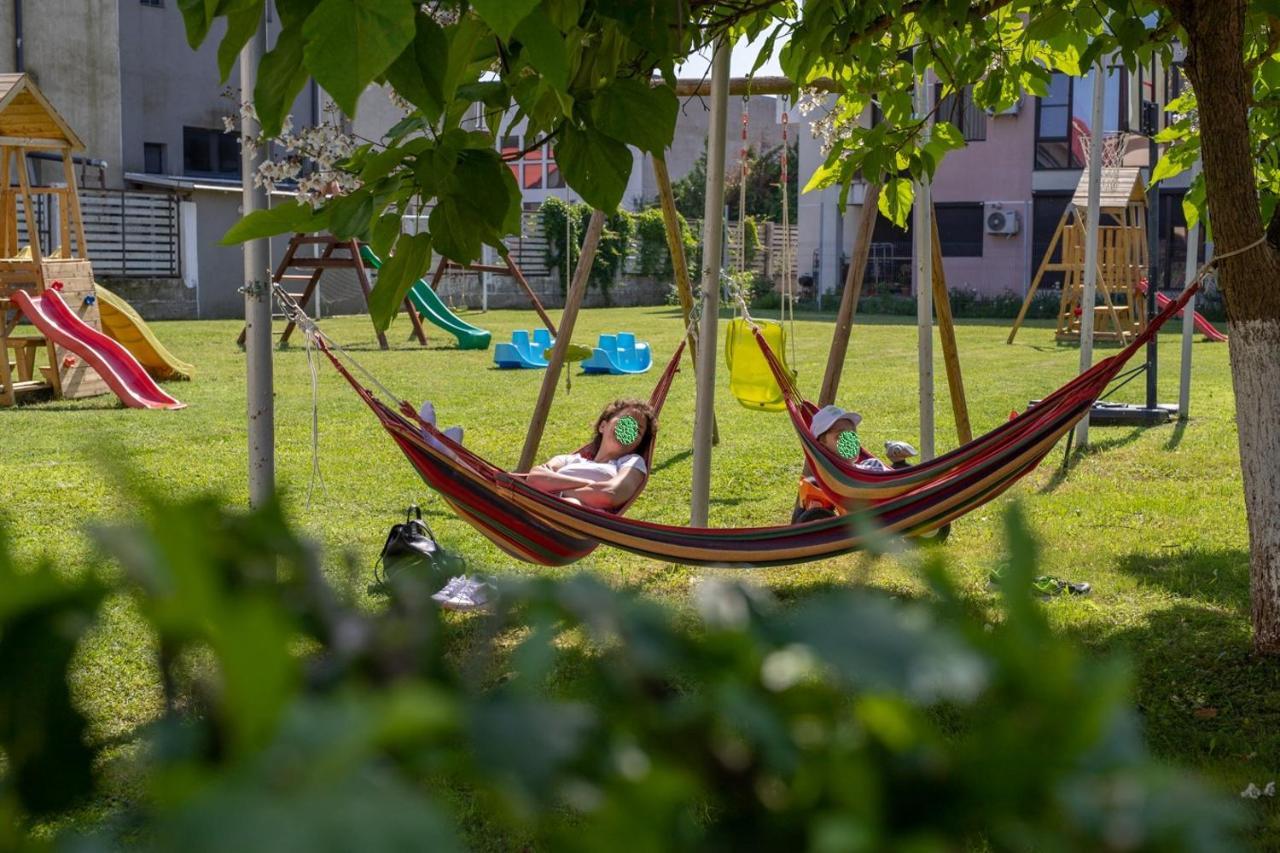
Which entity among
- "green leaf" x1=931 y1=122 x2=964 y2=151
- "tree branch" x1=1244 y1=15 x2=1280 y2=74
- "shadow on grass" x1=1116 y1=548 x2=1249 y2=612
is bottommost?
"shadow on grass" x1=1116 y1=548 x2=1249 y2=612

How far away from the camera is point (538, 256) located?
86.3ft

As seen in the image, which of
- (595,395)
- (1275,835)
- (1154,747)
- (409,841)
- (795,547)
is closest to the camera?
(409,841)

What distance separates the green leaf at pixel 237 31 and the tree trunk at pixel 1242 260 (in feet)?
9.16

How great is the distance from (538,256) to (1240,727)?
929 inches

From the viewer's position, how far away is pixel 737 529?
396 cm

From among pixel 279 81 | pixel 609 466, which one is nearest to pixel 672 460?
Answer: pixel 609 466

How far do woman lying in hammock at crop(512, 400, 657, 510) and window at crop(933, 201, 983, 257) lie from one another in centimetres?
2167

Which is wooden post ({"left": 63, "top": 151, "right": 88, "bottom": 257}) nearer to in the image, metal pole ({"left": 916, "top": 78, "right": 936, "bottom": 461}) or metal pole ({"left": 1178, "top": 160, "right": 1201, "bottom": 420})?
metal pole ({"left": 916, "top": 78, "right": 936, "bottom": 461})

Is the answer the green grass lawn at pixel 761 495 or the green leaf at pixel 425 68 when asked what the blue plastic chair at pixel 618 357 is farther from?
the green leaf at pixel 425 68

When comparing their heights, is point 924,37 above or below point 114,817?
above

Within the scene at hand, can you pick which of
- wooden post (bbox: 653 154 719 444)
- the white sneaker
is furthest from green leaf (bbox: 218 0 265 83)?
wooden post (bbox: 653 154 719 444)

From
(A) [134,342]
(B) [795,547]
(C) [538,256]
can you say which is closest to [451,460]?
(B) [795,547]

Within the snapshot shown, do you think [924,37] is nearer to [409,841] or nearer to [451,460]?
[451,460]

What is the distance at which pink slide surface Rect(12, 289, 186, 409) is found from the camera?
9.51 metres
